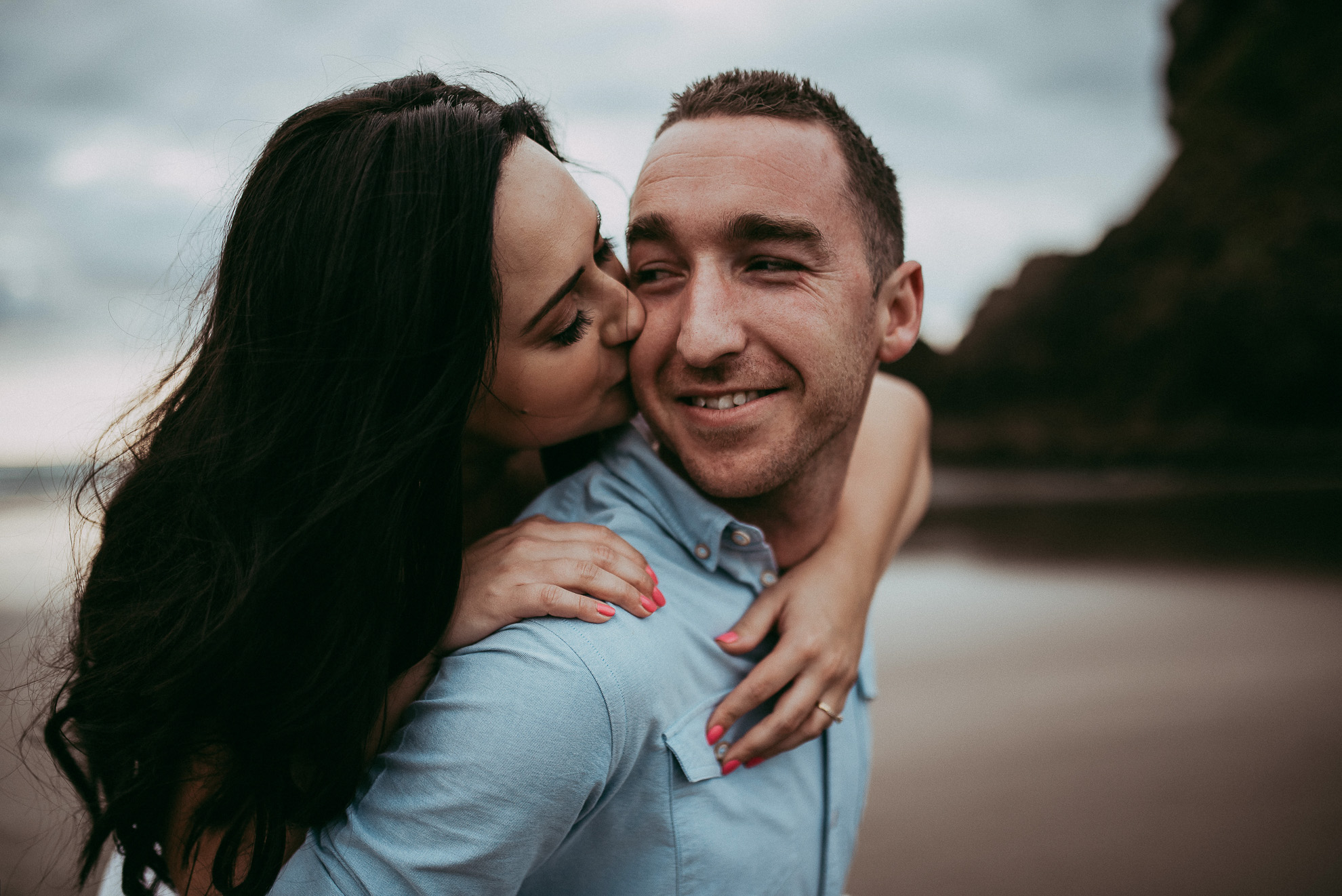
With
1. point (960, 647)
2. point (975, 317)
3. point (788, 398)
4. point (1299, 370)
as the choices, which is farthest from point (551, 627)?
point (975, 317)

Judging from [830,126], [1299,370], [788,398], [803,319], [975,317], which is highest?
[975,317]

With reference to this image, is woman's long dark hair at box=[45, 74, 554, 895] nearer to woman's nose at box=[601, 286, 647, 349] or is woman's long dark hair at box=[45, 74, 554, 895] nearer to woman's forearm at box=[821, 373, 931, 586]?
woman's nose at box=[601, 286, 647, 349]

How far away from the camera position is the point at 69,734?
1703mm

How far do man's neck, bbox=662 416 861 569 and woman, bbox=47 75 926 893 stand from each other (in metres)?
0.34

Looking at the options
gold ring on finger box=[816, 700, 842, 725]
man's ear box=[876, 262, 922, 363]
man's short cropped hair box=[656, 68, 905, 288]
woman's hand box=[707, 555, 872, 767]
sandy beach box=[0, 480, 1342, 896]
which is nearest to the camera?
woman's hand box=[707, 555, 872, 767]

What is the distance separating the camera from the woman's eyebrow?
1.76m

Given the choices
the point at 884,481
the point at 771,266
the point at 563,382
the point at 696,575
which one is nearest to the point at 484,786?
the point at 696,575

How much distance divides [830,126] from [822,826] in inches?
62.2

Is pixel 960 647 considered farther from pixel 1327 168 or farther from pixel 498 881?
pixel 1327 168

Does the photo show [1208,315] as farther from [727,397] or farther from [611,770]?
[611,770]

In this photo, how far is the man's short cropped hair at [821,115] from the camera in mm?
1926

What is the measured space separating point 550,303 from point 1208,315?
13.7 metres

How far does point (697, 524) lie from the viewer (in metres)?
1.78

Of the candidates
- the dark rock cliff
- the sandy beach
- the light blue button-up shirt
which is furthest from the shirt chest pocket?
the dark rock cliff
